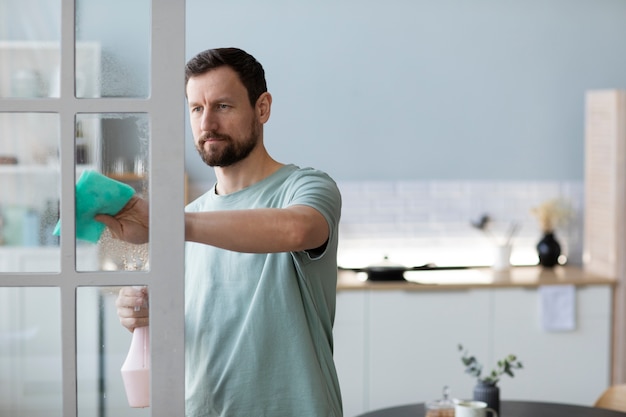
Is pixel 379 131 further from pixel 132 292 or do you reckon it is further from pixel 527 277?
pixel 132 292

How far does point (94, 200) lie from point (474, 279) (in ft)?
14.9

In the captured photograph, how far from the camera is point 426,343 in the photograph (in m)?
5.83

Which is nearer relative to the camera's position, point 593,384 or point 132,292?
point 132,292

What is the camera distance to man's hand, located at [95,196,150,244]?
172cm

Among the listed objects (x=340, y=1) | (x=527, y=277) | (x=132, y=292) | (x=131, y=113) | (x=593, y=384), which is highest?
(x=340, y=1)

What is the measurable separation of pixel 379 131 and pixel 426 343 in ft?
4.92

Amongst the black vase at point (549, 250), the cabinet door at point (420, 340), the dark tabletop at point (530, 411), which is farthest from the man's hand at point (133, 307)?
the black vase at point (549, 250)

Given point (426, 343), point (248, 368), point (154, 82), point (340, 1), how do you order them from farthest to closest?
point (340, 1) < point (426, 343) < point (248, 368) < point (154, 82)

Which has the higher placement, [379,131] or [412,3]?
[412,3]

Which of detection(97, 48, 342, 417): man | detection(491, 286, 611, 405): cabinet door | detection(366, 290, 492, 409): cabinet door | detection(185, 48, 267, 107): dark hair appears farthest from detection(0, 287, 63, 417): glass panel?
detection(491, 286, 611, 405): cabinet door

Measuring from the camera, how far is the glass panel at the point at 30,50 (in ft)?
5.52

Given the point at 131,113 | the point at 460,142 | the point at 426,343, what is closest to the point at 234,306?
the point at 131,113

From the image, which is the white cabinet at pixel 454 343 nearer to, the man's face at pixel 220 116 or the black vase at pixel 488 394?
the black vase at pixel 488 394

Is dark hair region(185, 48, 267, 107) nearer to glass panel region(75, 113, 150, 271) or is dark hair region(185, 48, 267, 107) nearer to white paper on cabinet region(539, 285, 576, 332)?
glass panel region(75, 113, 150, 271)
